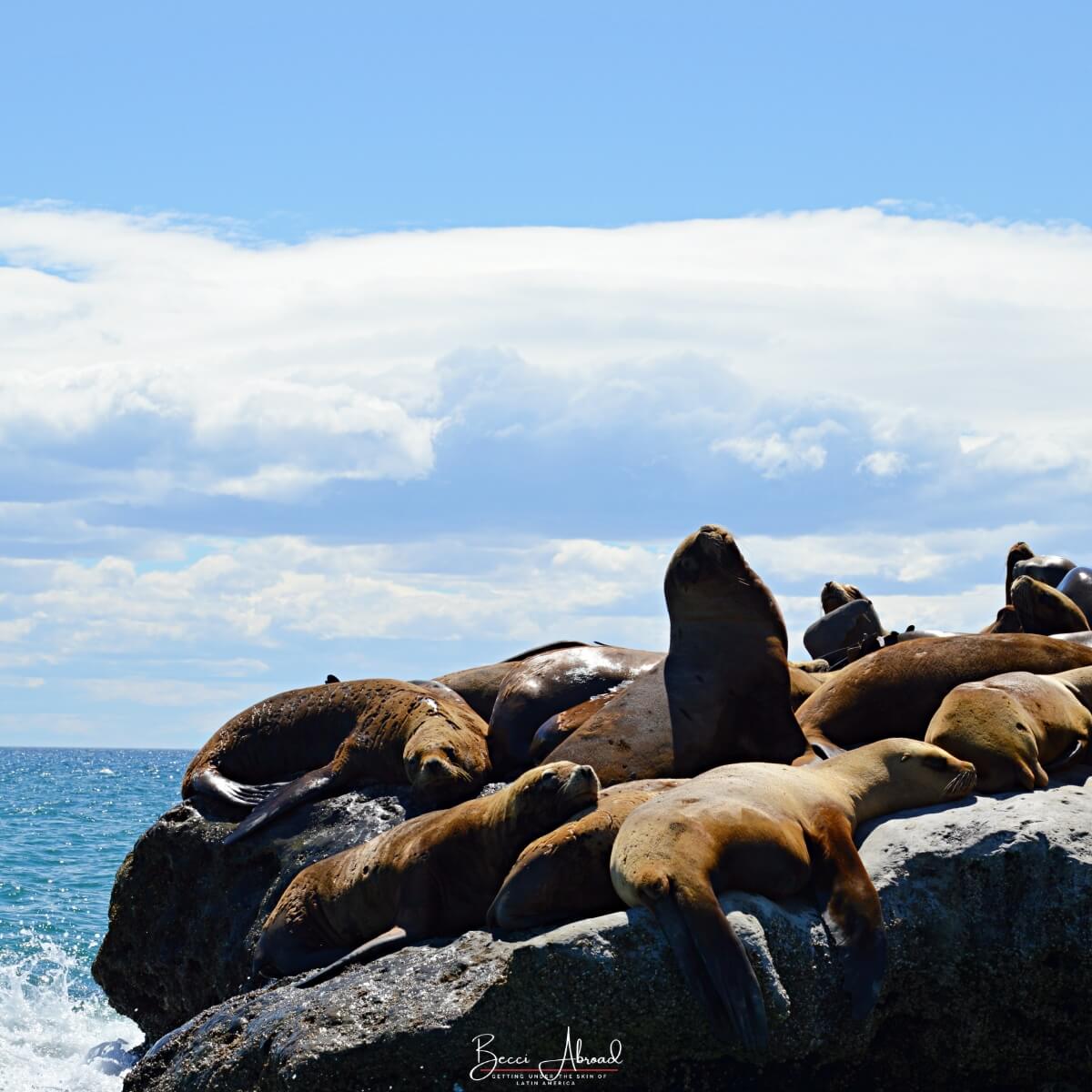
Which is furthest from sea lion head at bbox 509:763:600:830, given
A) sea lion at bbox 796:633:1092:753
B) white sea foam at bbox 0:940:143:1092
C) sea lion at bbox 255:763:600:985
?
white sea foam at bbox 0:940:143:1092

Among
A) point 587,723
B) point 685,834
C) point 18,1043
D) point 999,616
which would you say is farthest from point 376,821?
point 18,1043

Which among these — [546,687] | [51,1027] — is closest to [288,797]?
[546,687]

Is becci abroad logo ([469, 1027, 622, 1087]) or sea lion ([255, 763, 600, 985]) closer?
becci abroad logo ([469, 1027, 622, 1087])

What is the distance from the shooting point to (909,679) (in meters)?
8.09

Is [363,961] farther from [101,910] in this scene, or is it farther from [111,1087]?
[101,910]

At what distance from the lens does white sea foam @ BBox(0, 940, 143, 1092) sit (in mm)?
11383

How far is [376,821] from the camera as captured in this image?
8.12 meters

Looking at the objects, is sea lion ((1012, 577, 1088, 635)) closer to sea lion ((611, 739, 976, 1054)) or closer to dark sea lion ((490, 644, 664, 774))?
dark sea lion ((490, 644, 664, 774))

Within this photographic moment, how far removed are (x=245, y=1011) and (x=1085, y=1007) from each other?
10.4 ft

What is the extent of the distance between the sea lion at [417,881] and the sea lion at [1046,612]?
5.45 meters

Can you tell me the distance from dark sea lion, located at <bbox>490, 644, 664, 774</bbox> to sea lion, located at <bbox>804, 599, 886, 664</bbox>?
4.28m

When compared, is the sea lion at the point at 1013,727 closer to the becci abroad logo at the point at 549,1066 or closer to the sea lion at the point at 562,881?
the sea lion at the point at 562,881

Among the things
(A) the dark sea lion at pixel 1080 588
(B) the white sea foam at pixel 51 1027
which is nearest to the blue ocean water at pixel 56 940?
(B) the white sea foam at pixel 51 1027

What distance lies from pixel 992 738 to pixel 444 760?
2.85 m
